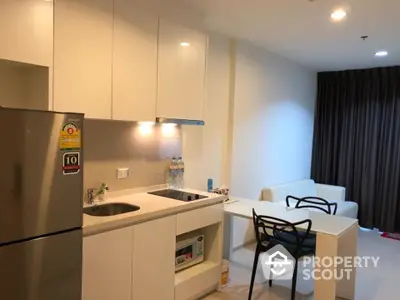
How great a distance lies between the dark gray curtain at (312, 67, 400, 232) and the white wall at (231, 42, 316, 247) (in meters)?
0.30

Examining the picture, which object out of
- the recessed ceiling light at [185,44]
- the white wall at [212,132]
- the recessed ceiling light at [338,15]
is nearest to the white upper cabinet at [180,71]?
the recessed ceiling light at [185,44]

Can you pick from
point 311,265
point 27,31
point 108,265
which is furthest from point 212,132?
point 27,31

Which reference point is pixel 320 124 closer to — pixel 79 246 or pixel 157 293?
pixel 157 293

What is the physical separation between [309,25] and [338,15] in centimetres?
34

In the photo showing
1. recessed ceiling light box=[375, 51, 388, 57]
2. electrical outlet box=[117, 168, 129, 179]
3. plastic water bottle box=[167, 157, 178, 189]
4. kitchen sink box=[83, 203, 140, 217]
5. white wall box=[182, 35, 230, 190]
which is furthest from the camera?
recessed ceiling light box=[375, 51, 388, 57]

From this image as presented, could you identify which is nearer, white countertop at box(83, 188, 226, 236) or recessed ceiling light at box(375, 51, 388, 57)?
white countertop at box(83, 188, 226, 236)

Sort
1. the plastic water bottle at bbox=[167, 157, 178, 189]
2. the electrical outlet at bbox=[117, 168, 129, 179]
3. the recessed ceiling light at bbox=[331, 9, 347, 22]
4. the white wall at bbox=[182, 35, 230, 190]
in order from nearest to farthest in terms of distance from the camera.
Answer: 1. the electrical outlet at bbox=[117, 168, 129, 179]
2. the recessed ceiling light at bbox=[331, 9, 347, 22]
3. the plastic water bottle at bbox=[167, 157, 178, 189]
4. the white wall at bbox=[182, 35, 230, 190]

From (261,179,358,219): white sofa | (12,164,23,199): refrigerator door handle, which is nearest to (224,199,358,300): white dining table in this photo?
(261,179,358,219): white sofa

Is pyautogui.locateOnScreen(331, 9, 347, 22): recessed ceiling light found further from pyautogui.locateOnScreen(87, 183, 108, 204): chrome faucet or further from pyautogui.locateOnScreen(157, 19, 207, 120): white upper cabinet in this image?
pyautogui.locateOnScreen(87, 183, 108, 204): chrome faucet

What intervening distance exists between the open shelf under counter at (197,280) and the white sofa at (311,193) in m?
1.74

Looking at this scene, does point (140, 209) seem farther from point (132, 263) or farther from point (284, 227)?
point (284, 227)

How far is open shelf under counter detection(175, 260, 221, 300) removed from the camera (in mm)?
2715

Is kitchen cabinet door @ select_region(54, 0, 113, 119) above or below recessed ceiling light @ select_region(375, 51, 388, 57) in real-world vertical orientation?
below

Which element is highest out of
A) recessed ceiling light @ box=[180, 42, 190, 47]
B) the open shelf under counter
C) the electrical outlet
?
recessed ceiling light @ box=[180, 42, 190, 47]
